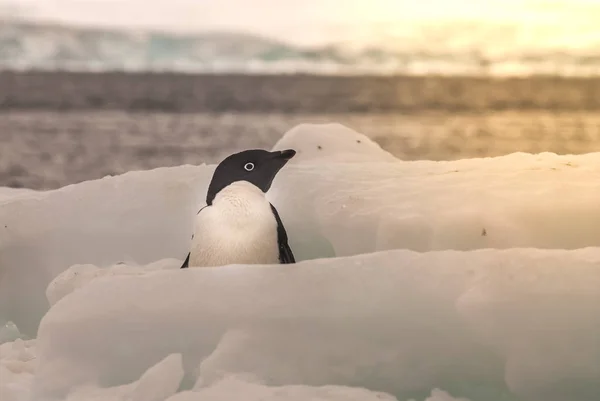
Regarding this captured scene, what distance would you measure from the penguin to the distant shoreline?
558 millimetres

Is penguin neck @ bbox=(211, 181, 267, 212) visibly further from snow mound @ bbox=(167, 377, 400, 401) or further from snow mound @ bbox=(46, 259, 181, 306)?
snow mound @ bbox=(167, 377, 400, 401)

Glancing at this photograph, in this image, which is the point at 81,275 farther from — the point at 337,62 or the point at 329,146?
the point at 337,62

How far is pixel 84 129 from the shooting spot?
5.46ft

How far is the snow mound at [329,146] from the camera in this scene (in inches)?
46.9

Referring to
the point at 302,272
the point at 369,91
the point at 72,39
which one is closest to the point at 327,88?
the point at 369,91

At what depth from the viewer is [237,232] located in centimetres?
81

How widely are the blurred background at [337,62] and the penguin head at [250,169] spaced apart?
53 centimetres

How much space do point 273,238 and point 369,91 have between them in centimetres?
74

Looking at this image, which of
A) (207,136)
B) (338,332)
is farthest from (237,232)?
(207,136)

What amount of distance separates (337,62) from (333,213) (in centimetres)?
59

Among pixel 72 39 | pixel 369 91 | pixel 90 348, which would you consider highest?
pixel 72 39

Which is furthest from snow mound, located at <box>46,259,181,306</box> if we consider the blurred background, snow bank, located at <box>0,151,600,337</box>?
the blurred background

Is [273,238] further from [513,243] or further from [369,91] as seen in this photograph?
[369,91]

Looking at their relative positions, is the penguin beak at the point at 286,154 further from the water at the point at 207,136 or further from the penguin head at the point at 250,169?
the water at the point at 207,136
